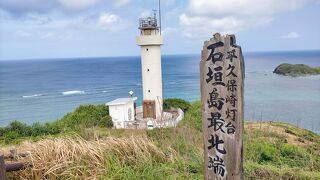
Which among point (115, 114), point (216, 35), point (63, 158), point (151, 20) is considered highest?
point (151, 20)

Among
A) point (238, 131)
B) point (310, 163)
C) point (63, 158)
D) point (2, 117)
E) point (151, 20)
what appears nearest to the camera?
point (238, 131)

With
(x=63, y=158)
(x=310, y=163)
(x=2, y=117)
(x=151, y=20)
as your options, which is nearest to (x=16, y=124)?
(x=151, y=20)

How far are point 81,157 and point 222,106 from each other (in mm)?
1780

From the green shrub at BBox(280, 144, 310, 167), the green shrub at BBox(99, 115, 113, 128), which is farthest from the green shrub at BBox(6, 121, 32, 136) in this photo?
the green shrub at BBox(280, 144, 310, 167)

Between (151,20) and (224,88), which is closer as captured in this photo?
(224,88)

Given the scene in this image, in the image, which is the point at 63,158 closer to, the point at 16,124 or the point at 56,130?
the point at 56,130

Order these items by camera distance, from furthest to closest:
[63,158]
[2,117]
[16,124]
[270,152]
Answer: [2,117] < [16,124] < [270,152] < [63,158]

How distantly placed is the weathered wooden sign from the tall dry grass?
1221 mm

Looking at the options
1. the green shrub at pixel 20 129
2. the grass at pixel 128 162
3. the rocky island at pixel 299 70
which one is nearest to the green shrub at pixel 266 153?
the grass at pixel 128 162

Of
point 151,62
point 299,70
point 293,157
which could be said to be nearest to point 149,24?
point 151,62

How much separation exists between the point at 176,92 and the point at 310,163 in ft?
125

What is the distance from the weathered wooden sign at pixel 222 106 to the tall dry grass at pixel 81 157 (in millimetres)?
1221

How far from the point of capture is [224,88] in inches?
103

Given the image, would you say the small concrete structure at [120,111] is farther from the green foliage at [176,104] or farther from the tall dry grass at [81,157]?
the tall dry grass at [81,157]
